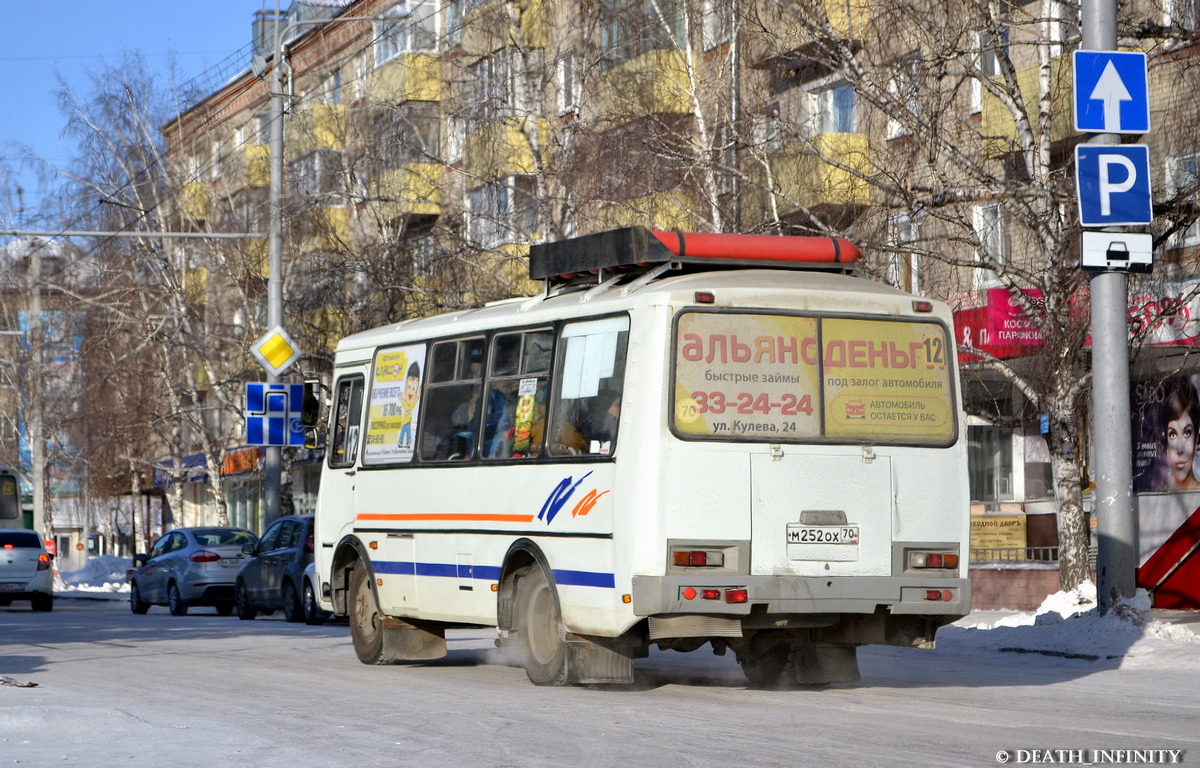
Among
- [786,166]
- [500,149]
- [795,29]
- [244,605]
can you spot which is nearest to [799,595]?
[795,29]

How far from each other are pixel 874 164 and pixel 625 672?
8.06 metres

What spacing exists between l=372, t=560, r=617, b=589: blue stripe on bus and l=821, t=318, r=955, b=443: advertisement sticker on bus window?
1858 millimetres

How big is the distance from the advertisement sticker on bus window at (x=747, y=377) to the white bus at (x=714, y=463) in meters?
0.01

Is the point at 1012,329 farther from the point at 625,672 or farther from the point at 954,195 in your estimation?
the point at 625,672

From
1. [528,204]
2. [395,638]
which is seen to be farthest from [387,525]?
[528,204]

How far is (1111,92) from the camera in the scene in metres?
16.3

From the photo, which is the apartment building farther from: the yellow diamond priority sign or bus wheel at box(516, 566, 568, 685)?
bus wheel at box(516, 566, 568, 685)

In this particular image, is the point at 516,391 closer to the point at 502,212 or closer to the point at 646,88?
the point at 646,88

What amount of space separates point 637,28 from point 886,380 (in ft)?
44.3

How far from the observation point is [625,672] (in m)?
12.6

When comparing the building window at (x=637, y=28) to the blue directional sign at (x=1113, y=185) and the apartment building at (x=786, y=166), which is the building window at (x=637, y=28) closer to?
the apartment building at (x=786, y=166)

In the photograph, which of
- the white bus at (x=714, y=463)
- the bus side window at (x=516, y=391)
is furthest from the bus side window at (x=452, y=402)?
the bus side window at (x=516, y=391)

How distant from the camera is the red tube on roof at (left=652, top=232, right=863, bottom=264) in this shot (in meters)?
12.5

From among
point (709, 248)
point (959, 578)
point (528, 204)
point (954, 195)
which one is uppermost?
point (528, 204)
